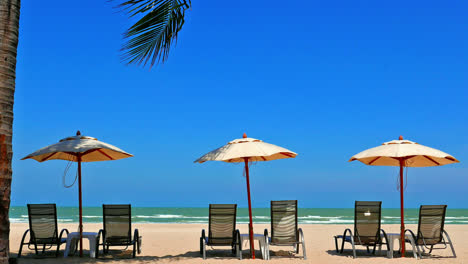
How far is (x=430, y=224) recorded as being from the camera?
862 cm

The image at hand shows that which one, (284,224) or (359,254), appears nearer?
(284,224)

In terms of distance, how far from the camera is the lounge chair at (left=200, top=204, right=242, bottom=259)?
829 cm

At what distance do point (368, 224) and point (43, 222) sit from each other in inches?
227

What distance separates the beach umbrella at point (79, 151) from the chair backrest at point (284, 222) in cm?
283

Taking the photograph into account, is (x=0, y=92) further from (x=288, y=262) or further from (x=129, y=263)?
(x=288, y=262)

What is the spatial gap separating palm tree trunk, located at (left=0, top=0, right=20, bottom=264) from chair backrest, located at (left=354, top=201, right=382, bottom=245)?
5.74m

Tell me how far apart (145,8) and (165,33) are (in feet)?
1.99

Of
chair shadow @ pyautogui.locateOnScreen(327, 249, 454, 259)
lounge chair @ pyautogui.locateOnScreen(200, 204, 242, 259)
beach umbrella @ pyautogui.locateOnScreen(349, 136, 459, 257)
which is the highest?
beach umbrella @ pyautogui.locateOnScreen(349, 136, 459, 257)

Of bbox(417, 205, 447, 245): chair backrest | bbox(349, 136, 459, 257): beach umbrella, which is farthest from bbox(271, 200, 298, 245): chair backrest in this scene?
bbox(417, 205, 447, 245): chair backrest

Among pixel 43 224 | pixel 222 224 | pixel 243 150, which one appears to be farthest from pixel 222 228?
pixel 43 224

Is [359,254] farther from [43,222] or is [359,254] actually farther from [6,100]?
[6,100]

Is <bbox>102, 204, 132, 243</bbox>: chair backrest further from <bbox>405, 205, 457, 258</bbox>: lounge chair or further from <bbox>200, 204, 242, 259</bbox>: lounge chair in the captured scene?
<bbox>405, 205, 457, 258</bbox>: lounge chair

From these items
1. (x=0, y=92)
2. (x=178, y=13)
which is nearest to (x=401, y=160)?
(x=178, y=13)

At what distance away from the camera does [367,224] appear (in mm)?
8609
